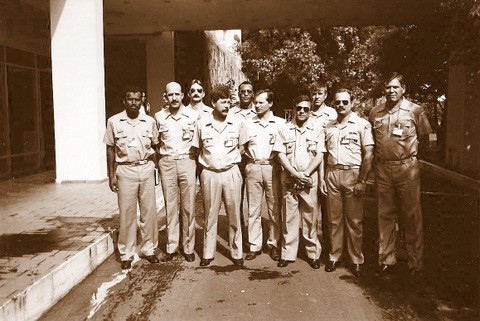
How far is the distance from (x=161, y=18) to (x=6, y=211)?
28.6ft

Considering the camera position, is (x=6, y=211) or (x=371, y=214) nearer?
(x=6, y=211)

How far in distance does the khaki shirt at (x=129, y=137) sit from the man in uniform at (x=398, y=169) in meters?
2.56

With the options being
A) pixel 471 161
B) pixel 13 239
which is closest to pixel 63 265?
pixel 13 239

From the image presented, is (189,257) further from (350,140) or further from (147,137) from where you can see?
(350,140)

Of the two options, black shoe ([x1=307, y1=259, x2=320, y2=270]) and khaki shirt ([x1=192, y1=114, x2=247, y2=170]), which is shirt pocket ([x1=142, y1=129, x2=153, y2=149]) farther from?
black shoe ([x1=307, y1=259, x2=320, y2=270])

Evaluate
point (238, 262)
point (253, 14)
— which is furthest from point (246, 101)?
point (253, 14)

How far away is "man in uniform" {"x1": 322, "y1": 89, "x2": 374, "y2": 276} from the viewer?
603 cm

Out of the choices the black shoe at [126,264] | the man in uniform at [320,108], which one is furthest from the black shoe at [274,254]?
the black shoe at [126,264]

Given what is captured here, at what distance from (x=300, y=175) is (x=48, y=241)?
3066mm

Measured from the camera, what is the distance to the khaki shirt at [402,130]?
584cm

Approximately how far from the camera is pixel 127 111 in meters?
6.32

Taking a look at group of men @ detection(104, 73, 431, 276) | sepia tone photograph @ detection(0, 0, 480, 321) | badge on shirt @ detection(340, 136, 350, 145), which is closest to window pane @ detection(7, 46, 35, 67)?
sepia tone photograph @ detection(0, 0, 480, 321)

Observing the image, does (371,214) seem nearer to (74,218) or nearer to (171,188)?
(171,188)

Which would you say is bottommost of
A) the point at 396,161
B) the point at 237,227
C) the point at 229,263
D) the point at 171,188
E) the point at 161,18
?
the point at 229,263
